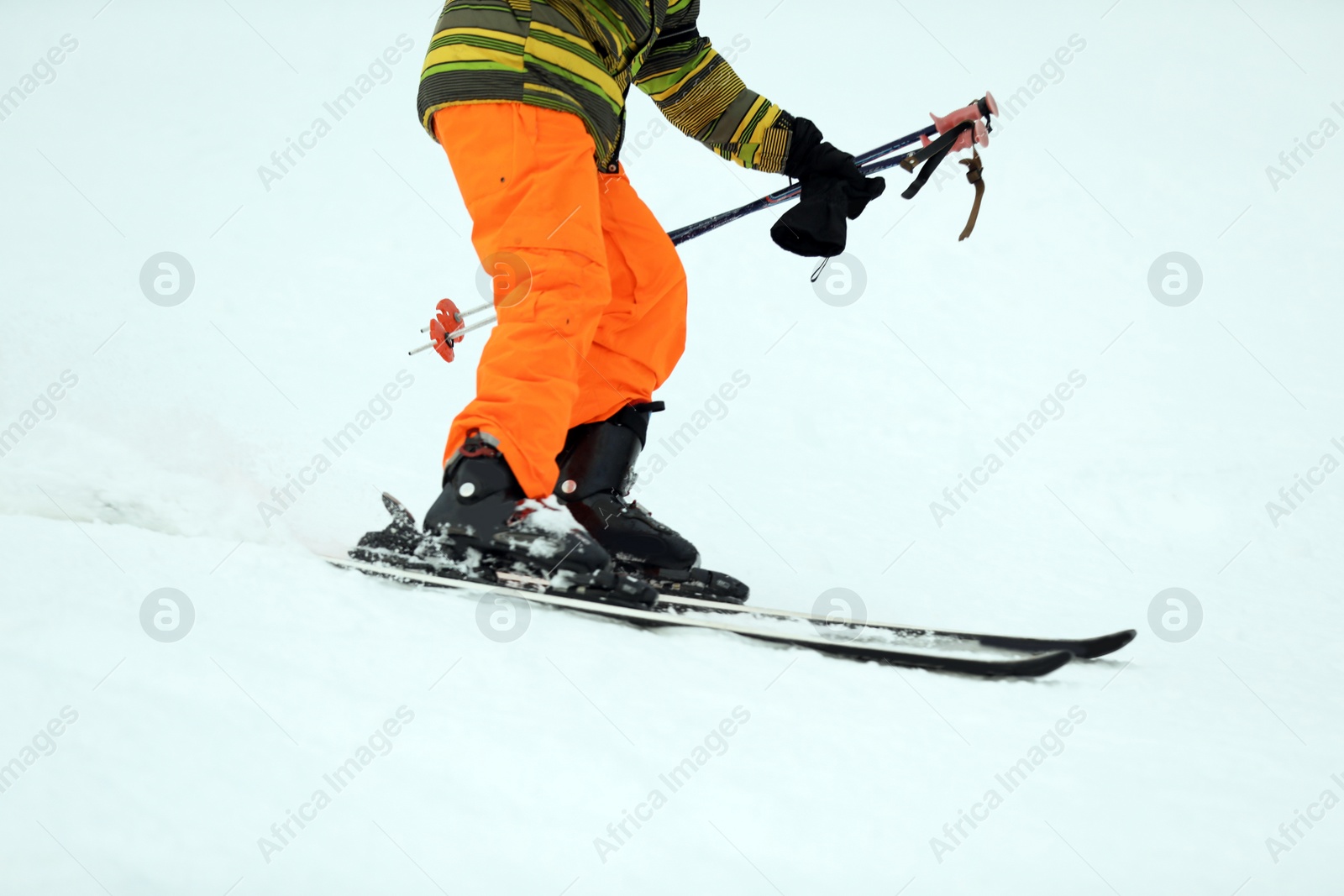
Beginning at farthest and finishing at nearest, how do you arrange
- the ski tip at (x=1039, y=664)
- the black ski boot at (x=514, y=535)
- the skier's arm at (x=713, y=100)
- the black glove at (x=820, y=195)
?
the skier's arm at (x=713, y=100) < the black glove at (x=820, y=195) < the black ski boot at (x=514, y=535) < the ski tip at (x=1039, y=664)

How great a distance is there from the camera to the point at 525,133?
176 centimetres

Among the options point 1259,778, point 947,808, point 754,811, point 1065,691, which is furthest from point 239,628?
point 1259,778

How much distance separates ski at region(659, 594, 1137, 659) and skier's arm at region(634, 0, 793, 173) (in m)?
1.09

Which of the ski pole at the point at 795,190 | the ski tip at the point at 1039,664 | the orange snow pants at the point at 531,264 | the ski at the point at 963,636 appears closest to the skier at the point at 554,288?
the orange snow pants at the point at 531,264

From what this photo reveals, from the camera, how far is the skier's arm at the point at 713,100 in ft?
7.64

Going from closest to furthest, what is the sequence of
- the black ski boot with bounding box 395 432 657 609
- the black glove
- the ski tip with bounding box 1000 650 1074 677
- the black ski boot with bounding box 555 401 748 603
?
the ski tip with bounding box 1000 650 1074 677, the black ski boot with bounding box 395 432 657 609, the black ski boot with bounding box 555 401 748 603, the black glove

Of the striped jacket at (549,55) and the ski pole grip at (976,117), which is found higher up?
the ski pole grip at (976,117)

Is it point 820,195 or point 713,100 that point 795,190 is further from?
point 713,100

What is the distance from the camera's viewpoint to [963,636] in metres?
1.82

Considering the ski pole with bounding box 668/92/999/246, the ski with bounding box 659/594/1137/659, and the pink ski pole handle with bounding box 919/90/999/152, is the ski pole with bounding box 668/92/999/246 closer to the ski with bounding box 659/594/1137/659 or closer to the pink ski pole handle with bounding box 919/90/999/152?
the pink ski pole handle with bounding box 919/90/999/152

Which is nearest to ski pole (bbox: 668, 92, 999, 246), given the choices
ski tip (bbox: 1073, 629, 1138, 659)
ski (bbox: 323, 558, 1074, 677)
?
ski (bbox: 323, 558, 1074, 677)

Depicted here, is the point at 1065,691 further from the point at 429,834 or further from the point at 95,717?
the point at 95,717

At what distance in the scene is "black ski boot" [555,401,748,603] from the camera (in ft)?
6.86

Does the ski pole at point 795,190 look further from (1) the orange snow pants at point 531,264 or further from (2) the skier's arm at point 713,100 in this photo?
(1) the orange snow pants at point 531,264
